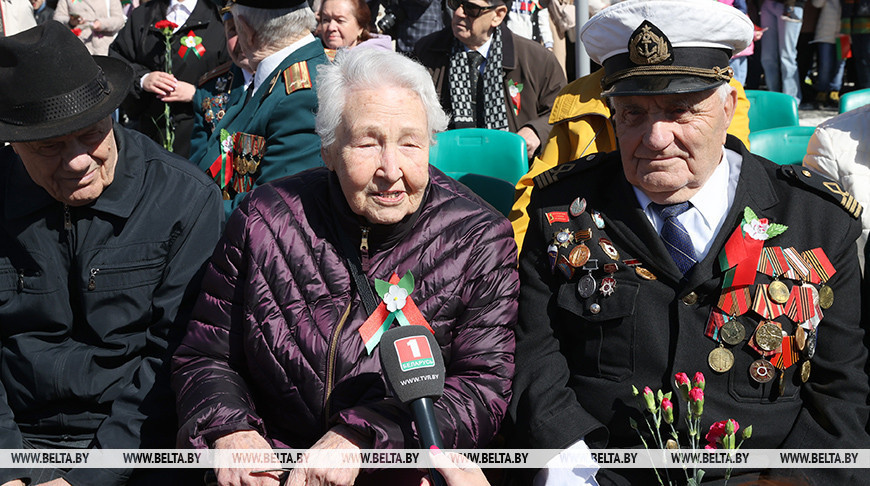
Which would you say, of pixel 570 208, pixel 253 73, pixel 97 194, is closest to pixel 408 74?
pixel 570 208

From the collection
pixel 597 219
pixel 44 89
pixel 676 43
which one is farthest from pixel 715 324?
pixel 44 89

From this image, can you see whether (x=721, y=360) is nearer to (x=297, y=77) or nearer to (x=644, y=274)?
(x=644, y=274)

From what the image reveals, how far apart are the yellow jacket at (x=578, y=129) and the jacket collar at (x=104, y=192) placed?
1483mm

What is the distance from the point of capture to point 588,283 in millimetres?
2723

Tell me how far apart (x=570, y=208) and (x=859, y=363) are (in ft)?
3.19

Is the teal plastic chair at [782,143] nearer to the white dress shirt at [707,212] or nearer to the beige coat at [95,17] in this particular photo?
the white dress shirt at [707,212]

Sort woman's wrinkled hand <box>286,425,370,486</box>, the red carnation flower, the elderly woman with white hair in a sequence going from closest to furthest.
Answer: woman's wrinkled hand <box>286,425,370,486</box> → the elderly woman with white hair → the red carnation flower

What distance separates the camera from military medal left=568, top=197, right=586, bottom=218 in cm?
283

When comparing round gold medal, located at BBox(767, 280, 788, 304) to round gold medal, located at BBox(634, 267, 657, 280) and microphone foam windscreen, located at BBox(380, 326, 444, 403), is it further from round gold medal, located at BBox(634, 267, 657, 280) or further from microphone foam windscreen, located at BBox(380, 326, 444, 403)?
microphone foam windscreen, located at BBox(380, 326, 444, 403)

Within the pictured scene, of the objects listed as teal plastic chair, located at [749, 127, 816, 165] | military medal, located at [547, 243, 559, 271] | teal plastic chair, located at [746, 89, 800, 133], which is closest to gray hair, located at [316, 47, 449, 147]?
military medal, located at [547, 243, 559, 271]

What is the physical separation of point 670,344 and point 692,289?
178 millimetres

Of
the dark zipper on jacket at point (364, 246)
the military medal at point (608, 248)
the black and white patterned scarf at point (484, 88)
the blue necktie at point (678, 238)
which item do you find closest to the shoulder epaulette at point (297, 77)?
the dark zipper on jacket at point (364, 246)

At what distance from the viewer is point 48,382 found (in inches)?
114

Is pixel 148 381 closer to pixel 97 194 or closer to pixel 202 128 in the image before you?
pixel 97 194
